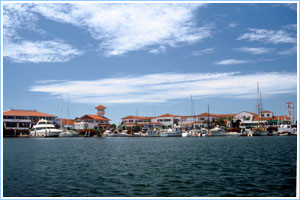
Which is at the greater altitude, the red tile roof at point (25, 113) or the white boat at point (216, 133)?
the red tile roof at point (25, 113)

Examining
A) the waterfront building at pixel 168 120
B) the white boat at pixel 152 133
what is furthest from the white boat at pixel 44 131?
the waterfront building at pixel 168 120

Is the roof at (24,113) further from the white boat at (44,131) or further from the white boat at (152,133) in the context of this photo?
the white boat at (152,133)

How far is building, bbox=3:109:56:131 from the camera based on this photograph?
11219cm

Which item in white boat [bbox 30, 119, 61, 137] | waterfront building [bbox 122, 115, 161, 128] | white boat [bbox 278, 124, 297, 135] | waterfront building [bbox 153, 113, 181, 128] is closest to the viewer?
white boat [bbox 30, 119, 61, 137]

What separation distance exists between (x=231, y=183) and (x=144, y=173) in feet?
23.9

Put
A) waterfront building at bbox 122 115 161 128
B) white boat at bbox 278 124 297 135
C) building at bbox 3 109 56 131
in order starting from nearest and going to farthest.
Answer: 1. building at bbox 3 109 56 131
2. white boat at bbox 278 124 297 135
3. waterfront building at bbox 122 115 161 128

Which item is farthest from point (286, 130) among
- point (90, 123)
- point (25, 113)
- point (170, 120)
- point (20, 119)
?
point (20, 119)

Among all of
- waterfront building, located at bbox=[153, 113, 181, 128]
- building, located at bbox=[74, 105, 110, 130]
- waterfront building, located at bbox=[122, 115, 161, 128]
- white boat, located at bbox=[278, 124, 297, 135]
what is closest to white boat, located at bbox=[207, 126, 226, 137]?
white boat, located at bbox=[278, 124, 297, 135]

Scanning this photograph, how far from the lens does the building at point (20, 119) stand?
112188mm

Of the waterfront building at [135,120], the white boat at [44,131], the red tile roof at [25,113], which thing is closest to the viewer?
the white boat at [44,131]

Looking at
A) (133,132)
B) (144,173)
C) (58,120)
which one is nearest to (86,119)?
(58,120)

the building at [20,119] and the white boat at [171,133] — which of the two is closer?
the building at [20,119]

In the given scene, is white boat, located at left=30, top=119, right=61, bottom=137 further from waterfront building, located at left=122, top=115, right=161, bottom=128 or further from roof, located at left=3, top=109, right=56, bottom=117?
waterfront building, located at left=122, top=115, right=161, bottom=128

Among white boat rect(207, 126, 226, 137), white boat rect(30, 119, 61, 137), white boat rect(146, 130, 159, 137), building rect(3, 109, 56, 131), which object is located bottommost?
Result: white boat rect(146, 130, 159, 137)
